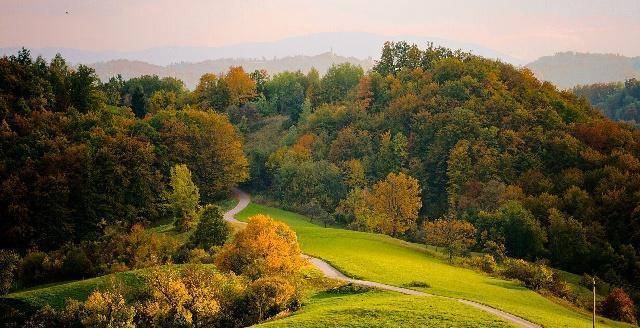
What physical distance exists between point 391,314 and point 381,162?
75.3 m

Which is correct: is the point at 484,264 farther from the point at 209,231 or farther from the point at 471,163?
the point at 471,163

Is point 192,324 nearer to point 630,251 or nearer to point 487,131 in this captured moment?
point 630,251

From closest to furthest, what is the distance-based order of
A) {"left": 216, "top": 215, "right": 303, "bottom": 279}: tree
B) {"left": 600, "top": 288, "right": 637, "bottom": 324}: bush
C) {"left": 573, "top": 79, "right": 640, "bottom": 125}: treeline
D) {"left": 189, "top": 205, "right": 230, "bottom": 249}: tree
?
1. {"left": 216, "top": 215, "right": 303, "bottom": 279}: tree
2. {"left": 600, "top": 288, "right": 637, "bottom": 324}: bush
3. {"left": 189, "top": 205, "right": 230, "bottom": 249}: tree
4. {"left": 573, "top": 79, "right": 640, "bottom": 125}: treeline

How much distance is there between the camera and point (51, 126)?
89.9 metres

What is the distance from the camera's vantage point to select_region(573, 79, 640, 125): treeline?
159 m

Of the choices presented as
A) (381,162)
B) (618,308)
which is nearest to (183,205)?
(381,162)

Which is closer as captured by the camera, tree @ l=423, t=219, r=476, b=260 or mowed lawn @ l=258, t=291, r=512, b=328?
mowed lawn @ l=258, t=291, r=512, b=328

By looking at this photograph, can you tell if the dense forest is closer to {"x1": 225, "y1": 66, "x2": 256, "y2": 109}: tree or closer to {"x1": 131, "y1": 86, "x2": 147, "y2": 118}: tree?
{"x1": 131, "y1": 86, "x2": 147, "y2": 118}: tree

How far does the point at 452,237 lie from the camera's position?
7031 centimetres

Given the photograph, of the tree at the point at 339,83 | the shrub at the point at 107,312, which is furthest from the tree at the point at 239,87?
the shrub at the point at 107,312

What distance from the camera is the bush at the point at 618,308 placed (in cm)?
5300

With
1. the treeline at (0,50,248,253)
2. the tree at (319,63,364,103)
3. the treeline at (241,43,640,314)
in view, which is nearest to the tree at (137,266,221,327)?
the treeline at (0,50,248,253)

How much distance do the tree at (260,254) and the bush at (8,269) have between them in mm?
24835

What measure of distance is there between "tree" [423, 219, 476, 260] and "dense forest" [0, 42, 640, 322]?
0.58 m
